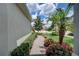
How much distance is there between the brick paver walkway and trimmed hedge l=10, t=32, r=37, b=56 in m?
0.05

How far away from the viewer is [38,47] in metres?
4.02

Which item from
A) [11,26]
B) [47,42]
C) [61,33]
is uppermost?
[11,26]

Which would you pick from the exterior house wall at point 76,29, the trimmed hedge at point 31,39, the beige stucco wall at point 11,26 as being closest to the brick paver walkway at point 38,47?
the trimmed hedge at point 31,39

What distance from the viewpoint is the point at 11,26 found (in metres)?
3.96

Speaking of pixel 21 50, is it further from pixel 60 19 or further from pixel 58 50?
pixel 60 19

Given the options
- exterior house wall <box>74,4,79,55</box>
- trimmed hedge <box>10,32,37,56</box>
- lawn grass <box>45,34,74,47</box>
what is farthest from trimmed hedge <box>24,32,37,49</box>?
exterior house wall <box>74,4,79,55</box>

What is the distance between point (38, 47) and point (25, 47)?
19 cm

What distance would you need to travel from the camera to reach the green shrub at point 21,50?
391 cm

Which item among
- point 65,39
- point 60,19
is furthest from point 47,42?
point 60,19

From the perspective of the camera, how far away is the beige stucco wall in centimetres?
390

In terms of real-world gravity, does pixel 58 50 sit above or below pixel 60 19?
below

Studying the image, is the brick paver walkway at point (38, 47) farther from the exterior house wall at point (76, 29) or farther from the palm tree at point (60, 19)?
the exterior house wall at point (76, 29)

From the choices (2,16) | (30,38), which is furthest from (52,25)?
(2,16)

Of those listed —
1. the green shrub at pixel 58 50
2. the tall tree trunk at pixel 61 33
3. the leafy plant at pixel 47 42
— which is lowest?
the green shrub at pixel 58 50
